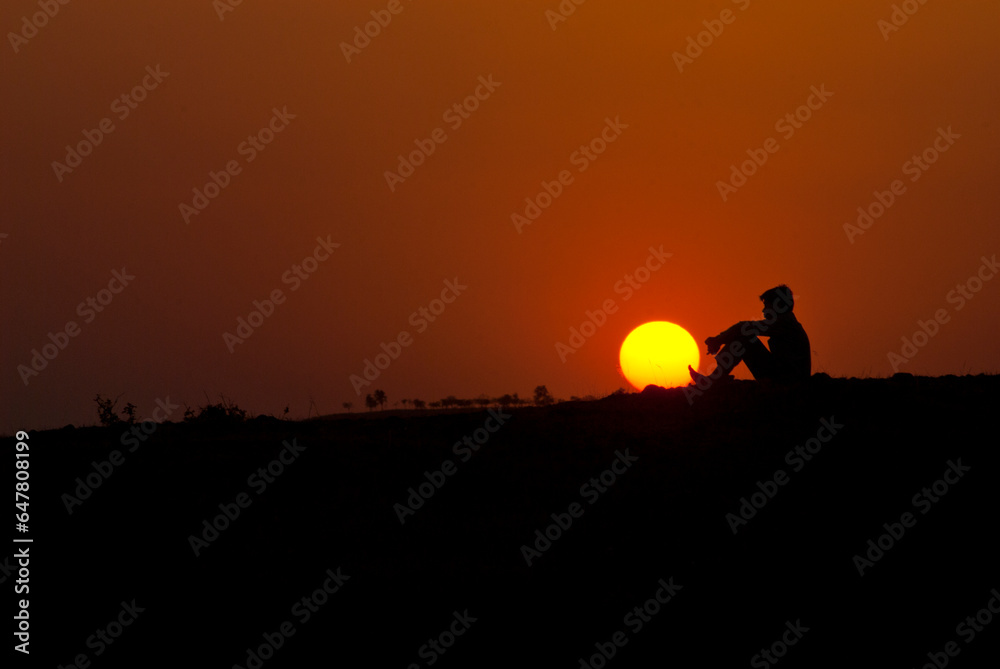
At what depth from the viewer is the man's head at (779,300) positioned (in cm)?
1189

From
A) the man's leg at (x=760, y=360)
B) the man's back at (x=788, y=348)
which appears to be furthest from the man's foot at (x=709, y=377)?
the man's back at (x=788, y=348)

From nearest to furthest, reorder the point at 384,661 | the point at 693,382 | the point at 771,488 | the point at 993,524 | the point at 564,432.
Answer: the point at 384,661
the point at 993,524
the point at 771,488
the point at 564,432
the point at 693,382

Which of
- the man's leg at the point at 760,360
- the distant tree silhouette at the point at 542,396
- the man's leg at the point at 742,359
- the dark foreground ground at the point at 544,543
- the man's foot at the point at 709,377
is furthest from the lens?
the distant tree silhouette at the point at 542,396

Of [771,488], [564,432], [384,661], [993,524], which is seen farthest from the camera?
[564,432]

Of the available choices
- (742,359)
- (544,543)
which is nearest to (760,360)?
(742,359)

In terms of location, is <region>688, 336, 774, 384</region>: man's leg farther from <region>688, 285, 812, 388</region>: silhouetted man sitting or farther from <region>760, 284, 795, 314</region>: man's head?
<region>760, 284, 795, 314</region>: man's head

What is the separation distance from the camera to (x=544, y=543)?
27.6 ft

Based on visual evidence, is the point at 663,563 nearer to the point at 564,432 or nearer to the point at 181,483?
the point at 564,432

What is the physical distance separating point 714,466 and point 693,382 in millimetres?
2426

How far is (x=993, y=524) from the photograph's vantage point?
857cm

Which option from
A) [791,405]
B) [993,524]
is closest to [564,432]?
[791,405]

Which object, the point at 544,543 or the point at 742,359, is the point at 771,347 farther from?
the point at 544,543

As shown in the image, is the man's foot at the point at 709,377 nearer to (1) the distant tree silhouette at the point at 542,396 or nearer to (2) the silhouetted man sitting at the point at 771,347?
(2) the silhouetted man sitting at the point at 771,347

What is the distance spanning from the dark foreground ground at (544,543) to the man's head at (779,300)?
1.28m
